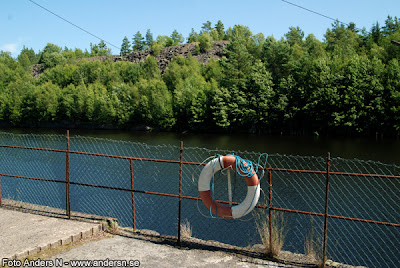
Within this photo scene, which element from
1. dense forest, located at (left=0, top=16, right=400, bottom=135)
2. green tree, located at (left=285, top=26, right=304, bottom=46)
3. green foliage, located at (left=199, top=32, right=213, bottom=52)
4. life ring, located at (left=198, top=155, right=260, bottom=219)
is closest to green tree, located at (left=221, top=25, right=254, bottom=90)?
dense forest, located at (left=0, top=16, right=400, bottom=135)

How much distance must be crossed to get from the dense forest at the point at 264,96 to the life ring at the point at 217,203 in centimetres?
3300

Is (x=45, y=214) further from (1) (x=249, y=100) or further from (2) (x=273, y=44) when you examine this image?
(2) (x=273, y=44)

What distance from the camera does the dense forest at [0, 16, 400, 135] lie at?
39.6 meters

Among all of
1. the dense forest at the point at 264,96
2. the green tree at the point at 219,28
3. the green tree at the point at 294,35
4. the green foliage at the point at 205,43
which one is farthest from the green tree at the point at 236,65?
the green tree at the point at 219,28

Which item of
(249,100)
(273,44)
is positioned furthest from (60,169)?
(273,44)

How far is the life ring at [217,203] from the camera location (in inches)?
233

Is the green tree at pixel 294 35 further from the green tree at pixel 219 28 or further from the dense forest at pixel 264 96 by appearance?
Answer: the green tree at pixel 219 28

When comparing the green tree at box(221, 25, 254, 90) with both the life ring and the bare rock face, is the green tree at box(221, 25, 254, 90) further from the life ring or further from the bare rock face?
the bare rock face

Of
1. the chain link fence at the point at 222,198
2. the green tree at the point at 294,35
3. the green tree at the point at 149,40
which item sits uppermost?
the green tree at the point at 149,40

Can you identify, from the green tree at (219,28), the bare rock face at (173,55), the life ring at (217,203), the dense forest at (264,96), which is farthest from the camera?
the green tree at (219,28)

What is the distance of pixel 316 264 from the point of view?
225 inches

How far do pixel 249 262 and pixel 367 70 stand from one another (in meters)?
39.7

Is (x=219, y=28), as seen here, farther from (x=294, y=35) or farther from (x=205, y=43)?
A: (x=294, y=35)

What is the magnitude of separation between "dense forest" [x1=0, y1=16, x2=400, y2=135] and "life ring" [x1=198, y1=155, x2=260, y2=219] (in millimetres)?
33003
